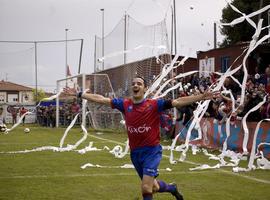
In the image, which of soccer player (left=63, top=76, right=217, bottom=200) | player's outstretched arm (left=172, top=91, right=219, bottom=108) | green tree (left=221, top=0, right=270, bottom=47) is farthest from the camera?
green tree (left=221, top=0, right=270, bottom=47)

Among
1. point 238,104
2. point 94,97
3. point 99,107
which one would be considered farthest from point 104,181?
point 99,107

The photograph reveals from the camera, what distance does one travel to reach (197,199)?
27.8 feet

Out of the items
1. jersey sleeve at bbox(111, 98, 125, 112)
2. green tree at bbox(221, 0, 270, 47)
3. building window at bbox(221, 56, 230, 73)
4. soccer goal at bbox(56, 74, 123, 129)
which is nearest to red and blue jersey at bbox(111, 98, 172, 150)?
jersey sleeve at bbox(111, 98, 125, 112)

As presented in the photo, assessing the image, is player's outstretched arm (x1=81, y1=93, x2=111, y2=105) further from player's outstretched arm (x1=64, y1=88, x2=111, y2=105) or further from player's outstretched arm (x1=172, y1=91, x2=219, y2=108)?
player's outstretched arm (x1=172, y1=91, x2=219, y2=108)

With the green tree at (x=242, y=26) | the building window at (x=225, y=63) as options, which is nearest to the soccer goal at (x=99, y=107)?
the building window at (x=225, y=63)

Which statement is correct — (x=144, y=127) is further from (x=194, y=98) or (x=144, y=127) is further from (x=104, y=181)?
(x=104, y=181)

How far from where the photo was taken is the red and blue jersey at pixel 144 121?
7.38 metres

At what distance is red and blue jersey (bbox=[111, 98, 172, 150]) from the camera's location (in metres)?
7.38

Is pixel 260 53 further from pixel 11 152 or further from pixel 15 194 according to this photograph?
pixel 15 194

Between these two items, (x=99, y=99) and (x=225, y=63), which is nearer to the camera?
(x=99, y=99)

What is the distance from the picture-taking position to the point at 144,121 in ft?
24.2

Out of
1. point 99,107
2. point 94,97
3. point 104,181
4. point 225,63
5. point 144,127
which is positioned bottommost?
point 104,181

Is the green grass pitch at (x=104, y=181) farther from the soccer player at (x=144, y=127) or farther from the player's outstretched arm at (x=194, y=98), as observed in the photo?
the player's outstretched arm at (x=194, y=98)

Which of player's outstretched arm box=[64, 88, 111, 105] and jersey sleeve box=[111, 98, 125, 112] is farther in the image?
player's outstretched arm box=[64, 88, 111, 105]
